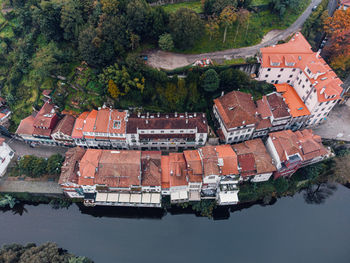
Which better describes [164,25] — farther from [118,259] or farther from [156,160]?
[118,259]

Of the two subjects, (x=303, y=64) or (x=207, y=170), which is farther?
(x=303, y=64)

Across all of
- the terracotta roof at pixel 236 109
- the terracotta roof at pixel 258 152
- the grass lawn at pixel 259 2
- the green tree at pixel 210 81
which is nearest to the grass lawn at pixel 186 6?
the grass lawn at pixel 259 2

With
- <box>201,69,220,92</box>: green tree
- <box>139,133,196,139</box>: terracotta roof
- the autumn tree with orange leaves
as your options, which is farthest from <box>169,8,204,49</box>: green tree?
the autumn tree with orange leaves

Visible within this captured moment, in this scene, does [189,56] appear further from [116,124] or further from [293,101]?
[293,101]

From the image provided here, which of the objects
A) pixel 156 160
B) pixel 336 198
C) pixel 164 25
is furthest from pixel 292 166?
pixel 164 25

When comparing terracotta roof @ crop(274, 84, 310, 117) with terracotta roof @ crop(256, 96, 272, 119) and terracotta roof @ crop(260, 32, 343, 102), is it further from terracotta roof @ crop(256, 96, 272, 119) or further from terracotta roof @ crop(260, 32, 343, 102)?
terracotta roof @ crop(256, 96, 272, 119)

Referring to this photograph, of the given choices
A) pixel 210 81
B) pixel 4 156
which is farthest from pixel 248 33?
pixel 4 156

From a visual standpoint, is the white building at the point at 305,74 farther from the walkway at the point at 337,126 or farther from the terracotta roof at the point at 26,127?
the terracotta roof at the point at 26,127
